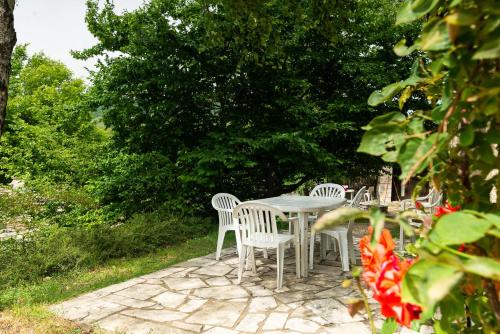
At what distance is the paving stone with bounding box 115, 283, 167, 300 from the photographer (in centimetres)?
415

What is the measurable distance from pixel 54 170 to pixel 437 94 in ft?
36.7

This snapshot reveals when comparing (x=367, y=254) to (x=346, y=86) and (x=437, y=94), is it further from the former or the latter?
(x=346, y=86)

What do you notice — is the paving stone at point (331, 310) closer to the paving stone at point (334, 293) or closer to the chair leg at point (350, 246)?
the paving stone at point (334, 293)

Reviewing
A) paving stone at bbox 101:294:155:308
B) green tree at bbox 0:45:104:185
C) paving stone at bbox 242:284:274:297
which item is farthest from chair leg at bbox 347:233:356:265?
green tree at bbox 0:45:104:185

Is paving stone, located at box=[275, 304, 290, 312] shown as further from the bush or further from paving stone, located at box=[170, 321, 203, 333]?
the bush

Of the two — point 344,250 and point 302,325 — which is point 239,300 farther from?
point 344,250

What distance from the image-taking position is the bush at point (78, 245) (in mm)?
4941

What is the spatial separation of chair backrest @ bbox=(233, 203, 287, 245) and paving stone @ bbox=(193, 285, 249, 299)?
527 mm

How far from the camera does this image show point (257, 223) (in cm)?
441

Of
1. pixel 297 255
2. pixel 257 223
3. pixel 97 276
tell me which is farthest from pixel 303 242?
pixel 97 276

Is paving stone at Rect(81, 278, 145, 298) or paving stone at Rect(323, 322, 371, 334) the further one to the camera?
paving stone at Rect(81, 278, 145, 298)

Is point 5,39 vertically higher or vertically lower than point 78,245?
higher

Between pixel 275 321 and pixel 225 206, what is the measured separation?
2629 mm

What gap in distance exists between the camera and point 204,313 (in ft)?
11.9
